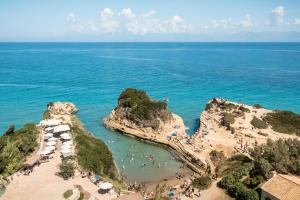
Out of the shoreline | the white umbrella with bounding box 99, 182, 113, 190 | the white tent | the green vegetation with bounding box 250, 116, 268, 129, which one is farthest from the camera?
the green vegetation with bounding box 250, 116, 268, 129

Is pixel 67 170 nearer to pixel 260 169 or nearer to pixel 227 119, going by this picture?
pixel 260 169

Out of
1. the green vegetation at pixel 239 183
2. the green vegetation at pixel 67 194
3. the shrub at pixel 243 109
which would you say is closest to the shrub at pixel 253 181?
the green vegetation at pixel 239 183

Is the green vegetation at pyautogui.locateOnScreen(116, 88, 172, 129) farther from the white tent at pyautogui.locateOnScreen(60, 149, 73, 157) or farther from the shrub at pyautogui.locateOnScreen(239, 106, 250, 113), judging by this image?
the white tent at pyautogui.locateOnScreen(60, 149, 73, 157)

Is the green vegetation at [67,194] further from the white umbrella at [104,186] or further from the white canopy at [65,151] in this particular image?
the white canopy at [65,151]

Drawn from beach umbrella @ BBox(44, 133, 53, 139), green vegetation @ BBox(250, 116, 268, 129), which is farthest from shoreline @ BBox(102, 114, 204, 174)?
green vegetation @ BBox(250, 116, 268, 129)

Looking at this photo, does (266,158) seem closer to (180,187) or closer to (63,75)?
(180,187)

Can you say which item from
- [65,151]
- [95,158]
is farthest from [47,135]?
[95,158]

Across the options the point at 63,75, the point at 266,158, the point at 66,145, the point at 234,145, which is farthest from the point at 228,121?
the point at 63,75
